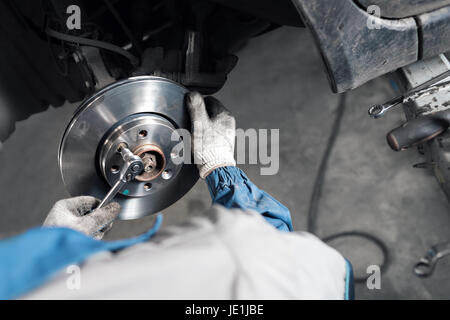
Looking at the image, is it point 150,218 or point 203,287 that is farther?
point 150,218

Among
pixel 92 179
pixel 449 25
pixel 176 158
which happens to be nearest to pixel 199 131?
pixel 176 158

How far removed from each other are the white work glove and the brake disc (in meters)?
0.04

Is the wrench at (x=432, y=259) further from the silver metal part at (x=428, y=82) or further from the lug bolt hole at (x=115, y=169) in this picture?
the lug bolt hole at (x=115, y=169)

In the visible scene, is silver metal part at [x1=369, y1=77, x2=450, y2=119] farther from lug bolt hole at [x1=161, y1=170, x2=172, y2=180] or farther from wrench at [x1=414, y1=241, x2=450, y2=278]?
lug bolt hole at [x1=161, y1=170, x2=172, y2=180]

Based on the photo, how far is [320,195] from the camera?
4.55 feet

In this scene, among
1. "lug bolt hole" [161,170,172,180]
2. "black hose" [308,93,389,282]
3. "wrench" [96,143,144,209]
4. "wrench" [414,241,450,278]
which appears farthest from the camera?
"black hose" [308,93,389,282]

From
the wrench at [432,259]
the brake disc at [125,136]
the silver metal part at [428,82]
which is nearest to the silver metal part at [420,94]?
the silver metal part at [428,82]

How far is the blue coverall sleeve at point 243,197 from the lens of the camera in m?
0.76

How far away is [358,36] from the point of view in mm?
744

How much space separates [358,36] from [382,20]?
52mm

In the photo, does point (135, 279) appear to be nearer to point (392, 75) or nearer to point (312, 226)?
point (392, 75)

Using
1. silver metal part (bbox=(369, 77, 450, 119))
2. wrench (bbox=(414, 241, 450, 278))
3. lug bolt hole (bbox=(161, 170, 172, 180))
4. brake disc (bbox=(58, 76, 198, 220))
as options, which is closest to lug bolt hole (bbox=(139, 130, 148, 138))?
brake disc (bbox=(58, 76, 198, 220))

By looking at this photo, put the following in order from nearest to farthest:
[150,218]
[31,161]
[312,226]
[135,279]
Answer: [135,279]
[312,226]
[150,218]
[31,161]

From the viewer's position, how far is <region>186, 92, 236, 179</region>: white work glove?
0.92 m
